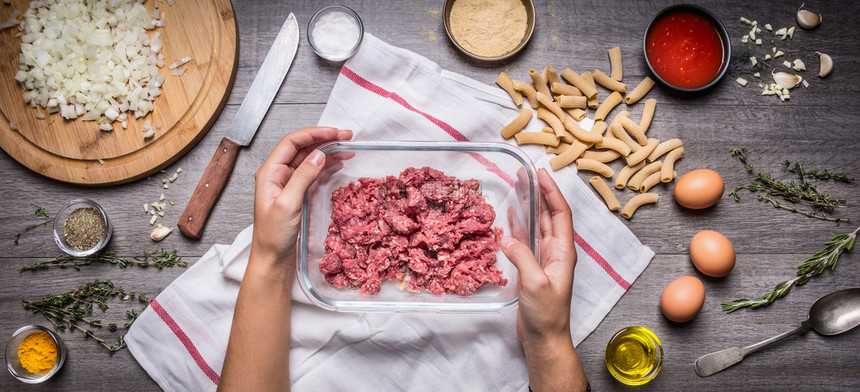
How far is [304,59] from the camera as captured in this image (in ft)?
7.30

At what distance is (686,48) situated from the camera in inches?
86.2

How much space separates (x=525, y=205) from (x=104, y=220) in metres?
1.79

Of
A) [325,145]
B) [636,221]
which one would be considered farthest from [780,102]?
[325,145]

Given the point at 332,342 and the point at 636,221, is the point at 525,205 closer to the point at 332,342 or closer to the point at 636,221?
the point at 636,221

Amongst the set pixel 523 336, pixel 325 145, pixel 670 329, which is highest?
pixel 325 145

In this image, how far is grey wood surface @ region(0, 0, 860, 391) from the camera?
2203mm

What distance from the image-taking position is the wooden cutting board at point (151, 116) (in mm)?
2145

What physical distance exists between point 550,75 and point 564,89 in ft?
0.28

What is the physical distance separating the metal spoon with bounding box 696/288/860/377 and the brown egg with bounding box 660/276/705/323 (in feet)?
0.77

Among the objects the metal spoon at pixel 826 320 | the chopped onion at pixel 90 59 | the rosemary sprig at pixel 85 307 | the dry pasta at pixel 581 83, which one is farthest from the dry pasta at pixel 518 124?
the rosemary sprig at pixel 85 307

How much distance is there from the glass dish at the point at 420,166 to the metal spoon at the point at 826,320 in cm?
95

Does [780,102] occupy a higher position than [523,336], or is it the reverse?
[780,102]

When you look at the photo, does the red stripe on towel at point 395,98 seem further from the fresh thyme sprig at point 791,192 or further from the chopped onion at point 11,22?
the chopped onion at point 11,22

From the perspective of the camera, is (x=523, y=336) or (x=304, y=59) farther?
(x=304, y=59)
